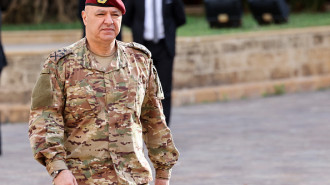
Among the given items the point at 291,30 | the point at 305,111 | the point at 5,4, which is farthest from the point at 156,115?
the point at 5,4

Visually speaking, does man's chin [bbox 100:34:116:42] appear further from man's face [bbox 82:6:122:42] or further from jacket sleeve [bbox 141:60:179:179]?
jacket sleeve [bbox 141:60:179:179]

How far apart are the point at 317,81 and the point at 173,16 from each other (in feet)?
21.6

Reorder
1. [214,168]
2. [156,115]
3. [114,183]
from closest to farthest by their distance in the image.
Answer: [114,183] → [156,115] → [214,168]

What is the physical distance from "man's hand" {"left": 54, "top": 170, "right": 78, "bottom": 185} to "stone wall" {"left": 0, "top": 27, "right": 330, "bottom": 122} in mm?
8669

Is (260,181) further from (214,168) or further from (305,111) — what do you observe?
(305,111)

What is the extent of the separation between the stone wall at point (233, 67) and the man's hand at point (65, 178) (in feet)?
28.4

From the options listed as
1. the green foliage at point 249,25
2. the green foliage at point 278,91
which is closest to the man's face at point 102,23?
the green foliage at point 249,25

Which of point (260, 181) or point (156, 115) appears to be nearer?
point (156, 115)

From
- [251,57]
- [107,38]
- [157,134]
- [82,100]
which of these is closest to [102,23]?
[107,38]

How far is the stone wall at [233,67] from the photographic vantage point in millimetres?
12773

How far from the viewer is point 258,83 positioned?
15.1m

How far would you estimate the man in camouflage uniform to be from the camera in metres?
4.05

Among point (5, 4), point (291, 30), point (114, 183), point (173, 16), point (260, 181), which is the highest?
point (114, 183)

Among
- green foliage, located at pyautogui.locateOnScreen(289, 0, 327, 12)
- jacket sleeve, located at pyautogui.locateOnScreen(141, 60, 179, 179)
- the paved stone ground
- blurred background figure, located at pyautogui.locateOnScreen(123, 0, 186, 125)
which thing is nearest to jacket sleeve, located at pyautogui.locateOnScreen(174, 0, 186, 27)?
blurred background figure, located at pyautogui.locateOnScreen(123, 0, 186, 125)
